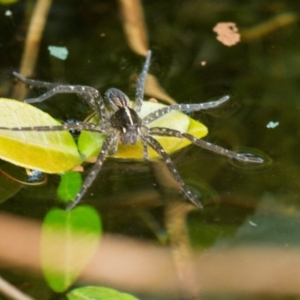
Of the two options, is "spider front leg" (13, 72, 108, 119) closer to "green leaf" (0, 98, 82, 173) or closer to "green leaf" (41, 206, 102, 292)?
"green leaf" (0, 98, 82, 173)

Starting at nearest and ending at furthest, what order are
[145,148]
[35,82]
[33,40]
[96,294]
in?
[96,294] < [145,148] < [35,82] < [33,40]

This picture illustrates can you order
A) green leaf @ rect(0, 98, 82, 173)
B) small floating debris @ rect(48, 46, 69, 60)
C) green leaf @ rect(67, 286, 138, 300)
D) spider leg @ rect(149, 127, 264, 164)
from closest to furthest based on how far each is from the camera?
green leaf @ rect(67, 286, 138, 300) < green leaf @ rect(0, 98, 82, 173) < spider leg @ rect(149, 127, 264, 164) < small floating debris @ rect(48, 46, 69, 60)

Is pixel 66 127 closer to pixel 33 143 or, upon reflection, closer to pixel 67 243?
pixel 33 143

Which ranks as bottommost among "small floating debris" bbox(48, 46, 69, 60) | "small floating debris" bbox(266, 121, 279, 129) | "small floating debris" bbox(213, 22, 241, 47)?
"small floating debris" bbox(266, 121, 279, 129)

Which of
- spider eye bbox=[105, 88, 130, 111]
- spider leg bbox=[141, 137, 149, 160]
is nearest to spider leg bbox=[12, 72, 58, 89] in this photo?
spider eye bbox=[105, 88, 130, 111]

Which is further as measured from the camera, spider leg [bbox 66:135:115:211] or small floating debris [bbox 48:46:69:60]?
small floating debris [bbox 48:46:69:60]

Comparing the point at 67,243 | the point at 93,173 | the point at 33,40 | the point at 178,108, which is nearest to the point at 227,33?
the point at 178,108
